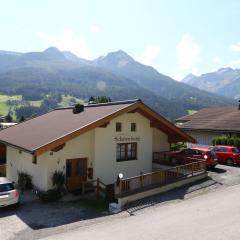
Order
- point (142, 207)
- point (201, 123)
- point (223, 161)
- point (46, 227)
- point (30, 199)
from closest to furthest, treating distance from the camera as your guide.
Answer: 1. point (46, 227)
2. point (142, 207)
3. point (30, 199)
4. point (223, 161)
5. point (201, 123)

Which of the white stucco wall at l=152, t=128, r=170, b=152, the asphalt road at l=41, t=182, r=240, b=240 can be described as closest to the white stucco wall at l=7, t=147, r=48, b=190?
the asphalt road at l=41, t=182, r=240, b=240

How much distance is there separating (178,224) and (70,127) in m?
9.27

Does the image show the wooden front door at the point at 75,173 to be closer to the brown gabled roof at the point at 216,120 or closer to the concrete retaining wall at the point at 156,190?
the concrete retaining wall at the point at 156,190

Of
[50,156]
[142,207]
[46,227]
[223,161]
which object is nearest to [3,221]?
[46,227]

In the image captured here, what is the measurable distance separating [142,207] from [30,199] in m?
6.40

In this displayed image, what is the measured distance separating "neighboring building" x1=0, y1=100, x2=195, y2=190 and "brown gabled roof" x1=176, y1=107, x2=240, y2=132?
1180 centimetres

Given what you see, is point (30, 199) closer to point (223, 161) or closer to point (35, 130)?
point (35, 130)

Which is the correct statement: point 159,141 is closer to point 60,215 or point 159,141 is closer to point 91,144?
point 91,144

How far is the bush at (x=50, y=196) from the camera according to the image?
20219 mm

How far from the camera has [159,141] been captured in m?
27.5

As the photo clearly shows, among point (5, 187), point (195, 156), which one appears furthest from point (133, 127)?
point (5, 187)

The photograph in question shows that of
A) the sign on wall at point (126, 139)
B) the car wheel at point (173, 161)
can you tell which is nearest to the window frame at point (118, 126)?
the sign on wall at point (126, 139)

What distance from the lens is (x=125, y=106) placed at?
905 inches

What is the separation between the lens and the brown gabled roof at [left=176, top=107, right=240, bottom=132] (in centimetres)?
3684
